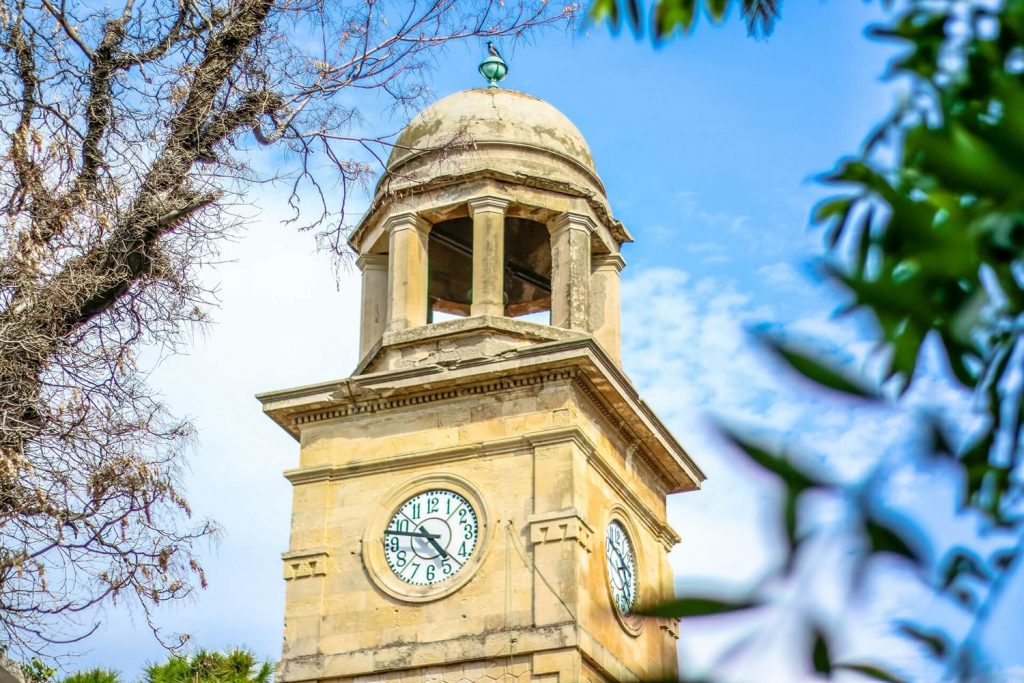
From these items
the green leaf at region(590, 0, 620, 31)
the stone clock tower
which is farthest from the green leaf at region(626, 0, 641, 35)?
the stone clock tower

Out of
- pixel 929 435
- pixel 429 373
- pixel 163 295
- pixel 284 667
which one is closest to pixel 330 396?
pixel 429 373

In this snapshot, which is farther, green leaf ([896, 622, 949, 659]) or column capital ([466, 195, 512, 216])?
column capital ([466, 195, 512, 216])

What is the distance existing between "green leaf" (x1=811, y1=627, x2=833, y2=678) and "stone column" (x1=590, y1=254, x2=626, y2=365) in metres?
19.4

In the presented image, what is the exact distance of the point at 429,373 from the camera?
2083 centimetres

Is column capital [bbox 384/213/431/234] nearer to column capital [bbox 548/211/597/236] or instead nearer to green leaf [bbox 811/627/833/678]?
column capital [bbox 548/211/597/236]

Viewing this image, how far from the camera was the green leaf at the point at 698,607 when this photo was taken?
2.60m

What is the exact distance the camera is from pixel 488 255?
69.9 feet

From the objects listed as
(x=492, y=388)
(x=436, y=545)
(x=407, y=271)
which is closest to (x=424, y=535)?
(x=436, y=545)

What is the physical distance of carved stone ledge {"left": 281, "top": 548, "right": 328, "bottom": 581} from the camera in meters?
20.9

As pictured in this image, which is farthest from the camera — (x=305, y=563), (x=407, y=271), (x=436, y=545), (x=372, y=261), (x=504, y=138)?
(x=372, y=261)

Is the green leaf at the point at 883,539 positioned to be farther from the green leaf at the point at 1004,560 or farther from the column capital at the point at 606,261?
the column capital at the point at 606,261

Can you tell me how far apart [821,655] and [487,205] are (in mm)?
19246

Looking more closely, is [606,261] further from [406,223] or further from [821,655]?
[821,655]

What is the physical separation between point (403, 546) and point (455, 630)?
4.64ft
